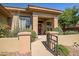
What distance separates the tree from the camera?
7336mm

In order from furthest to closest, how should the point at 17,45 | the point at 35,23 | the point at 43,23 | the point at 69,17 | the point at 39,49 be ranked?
the point at 35,23 < the point at 43,23 < the point at 69,17 < the point at 39,49 < the point at 17,45

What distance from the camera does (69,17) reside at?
7.44 m

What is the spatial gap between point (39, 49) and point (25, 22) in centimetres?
124

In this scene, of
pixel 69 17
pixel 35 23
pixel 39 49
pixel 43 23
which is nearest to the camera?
pixel 39 49

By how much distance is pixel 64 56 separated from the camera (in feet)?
23.1

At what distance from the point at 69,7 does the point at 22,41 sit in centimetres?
203

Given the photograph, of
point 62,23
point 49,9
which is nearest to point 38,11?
point 49,9

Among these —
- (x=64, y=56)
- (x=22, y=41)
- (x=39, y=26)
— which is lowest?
→ (x=64, y=56)

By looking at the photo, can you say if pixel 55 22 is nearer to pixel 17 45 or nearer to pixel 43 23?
pixel 43 23

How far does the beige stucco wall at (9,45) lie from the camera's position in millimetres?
7160

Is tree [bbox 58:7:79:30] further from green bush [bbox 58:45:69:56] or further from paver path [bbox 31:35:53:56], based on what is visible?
paver path [bbox 31:35:53:56]

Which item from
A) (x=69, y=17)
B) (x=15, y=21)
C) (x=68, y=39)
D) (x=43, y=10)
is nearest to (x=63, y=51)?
(x=68, y=39)

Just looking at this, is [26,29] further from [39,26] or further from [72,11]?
[72,11]

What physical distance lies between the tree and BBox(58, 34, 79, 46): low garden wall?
345mm
